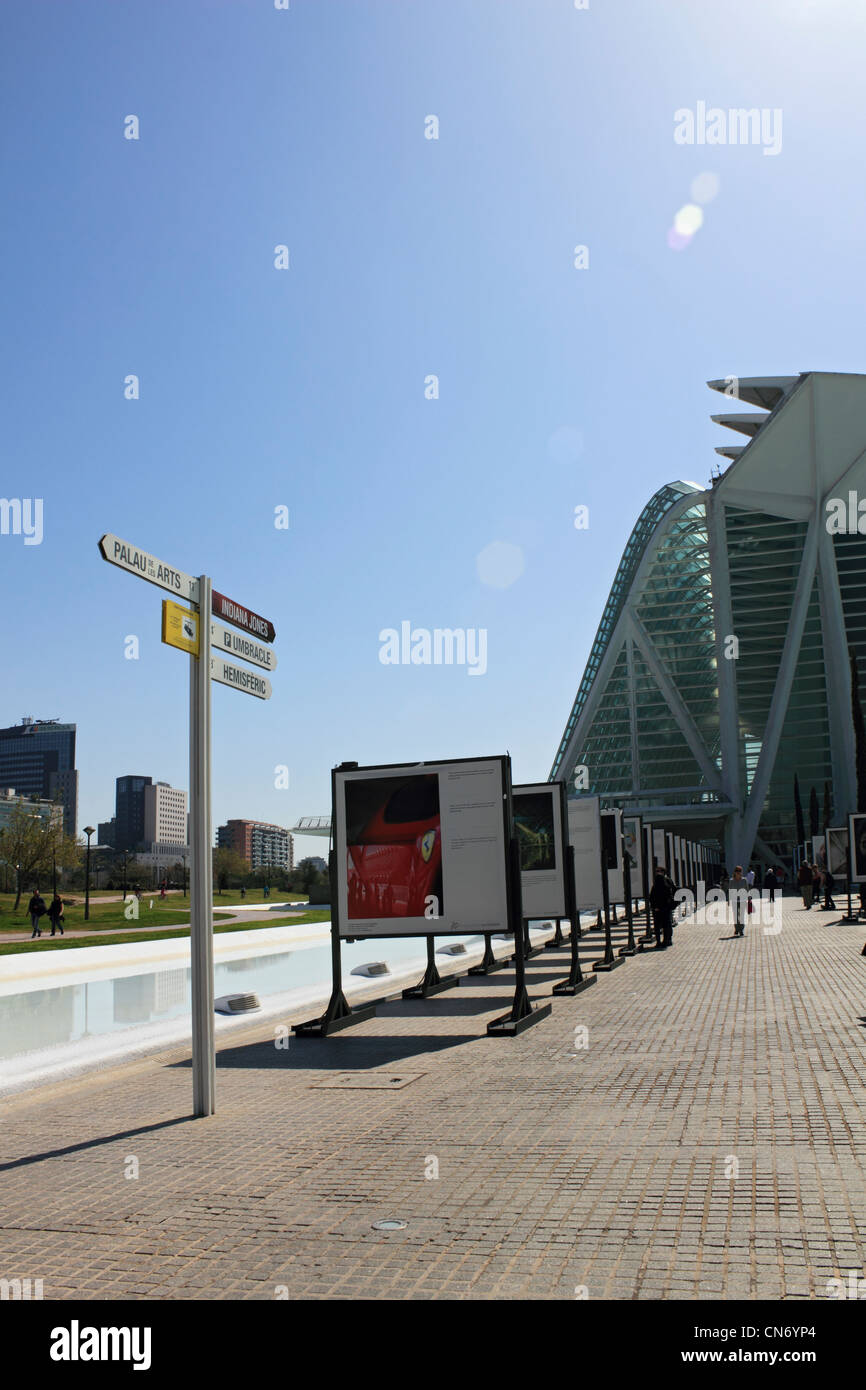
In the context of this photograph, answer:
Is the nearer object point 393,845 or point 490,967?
point 393,845

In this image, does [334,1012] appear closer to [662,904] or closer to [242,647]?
[242,647]

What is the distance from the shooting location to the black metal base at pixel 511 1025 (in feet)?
35.9

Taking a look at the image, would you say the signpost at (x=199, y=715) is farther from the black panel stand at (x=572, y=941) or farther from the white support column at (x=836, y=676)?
the white support column at (x=836, y=676)

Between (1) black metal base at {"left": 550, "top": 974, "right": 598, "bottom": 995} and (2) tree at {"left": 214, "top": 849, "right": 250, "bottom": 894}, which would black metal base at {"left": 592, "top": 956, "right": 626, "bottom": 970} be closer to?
(1) black metal base at {"left": 550, "top": 974, "right": 598, "bottom": 995}

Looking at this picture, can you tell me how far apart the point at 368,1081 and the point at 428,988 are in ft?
22.9

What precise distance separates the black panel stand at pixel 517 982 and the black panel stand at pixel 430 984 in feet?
12.0

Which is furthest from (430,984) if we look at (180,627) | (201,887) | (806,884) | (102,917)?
(102,917)

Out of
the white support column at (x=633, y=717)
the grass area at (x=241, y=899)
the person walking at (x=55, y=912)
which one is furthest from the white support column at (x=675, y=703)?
the person walking at (x=55, y=912)

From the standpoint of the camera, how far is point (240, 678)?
28.6ft
